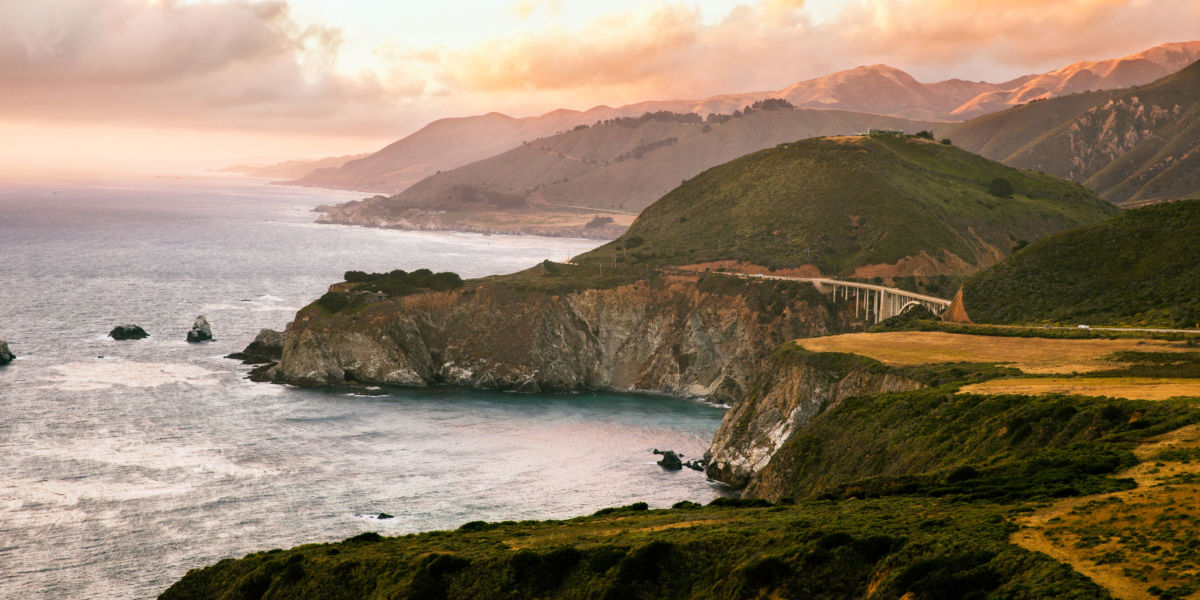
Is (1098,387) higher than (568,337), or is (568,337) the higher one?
(1098,387)

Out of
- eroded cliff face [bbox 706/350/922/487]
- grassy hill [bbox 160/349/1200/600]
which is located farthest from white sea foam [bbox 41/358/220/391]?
grassy hill [bbox 160/349/1200/600]

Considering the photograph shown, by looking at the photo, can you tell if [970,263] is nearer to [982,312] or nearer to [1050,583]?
[982,312]

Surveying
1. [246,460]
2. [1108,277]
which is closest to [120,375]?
[246,460]

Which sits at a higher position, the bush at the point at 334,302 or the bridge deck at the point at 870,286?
the bridge deck at the point at 870,286

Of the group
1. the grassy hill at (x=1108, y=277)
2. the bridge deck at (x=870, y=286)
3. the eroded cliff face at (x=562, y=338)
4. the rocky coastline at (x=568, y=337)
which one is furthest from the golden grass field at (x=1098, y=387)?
the eroded cliff face at (x=562, y=338)

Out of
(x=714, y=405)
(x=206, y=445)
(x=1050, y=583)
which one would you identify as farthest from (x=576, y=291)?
(x=1050, y=583)

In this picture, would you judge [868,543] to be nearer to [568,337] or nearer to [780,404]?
[780,404]

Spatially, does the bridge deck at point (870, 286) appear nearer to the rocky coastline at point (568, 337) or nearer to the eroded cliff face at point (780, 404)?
the rocky coastline at point (568, 337)
